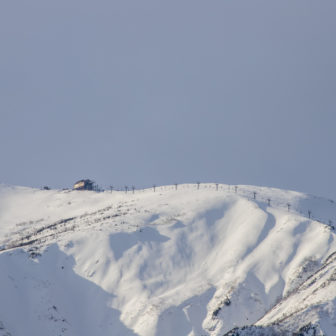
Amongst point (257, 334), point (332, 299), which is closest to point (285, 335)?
point (257, 334)

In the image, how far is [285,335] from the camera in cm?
18625

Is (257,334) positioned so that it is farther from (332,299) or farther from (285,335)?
(332,299)

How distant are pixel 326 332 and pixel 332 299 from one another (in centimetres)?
1517

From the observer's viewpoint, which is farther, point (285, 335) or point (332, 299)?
point (332, 299)

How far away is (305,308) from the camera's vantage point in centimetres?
19612

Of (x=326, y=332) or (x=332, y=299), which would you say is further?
(x=332, y=299)

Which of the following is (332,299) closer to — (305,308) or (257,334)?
(305,308)

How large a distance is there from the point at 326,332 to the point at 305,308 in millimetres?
11169

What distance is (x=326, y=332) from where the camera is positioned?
185750 millimetres

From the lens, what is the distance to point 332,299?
200 metres

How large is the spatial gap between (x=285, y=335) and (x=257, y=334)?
A: 556 centimetres

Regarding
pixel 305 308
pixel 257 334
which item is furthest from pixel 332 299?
pixel 257 334

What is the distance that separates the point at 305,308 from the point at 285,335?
469 inches
